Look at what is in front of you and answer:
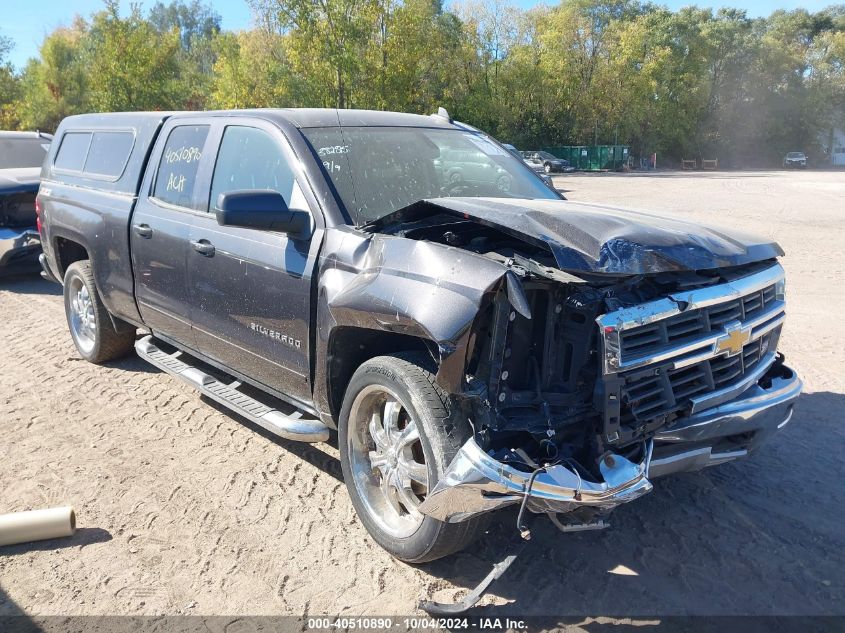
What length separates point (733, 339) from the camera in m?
3.16

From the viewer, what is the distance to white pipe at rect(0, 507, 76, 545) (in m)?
3.54

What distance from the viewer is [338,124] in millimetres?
4215

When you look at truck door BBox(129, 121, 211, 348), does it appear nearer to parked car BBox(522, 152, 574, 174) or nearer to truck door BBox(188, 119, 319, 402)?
truck door BBox(188, 119, 319, 402)

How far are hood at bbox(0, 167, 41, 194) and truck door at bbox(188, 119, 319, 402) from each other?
22.0 feet

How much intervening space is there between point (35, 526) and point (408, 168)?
2.75 metres

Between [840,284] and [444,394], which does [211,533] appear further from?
[840,284]

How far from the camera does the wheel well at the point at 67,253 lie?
21.1 feet

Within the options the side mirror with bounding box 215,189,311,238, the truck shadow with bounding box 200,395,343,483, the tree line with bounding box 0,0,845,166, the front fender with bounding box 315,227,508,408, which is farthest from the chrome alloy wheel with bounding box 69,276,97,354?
the tree line with bounding box 0,0,845,166

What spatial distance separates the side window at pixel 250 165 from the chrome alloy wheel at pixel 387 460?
1.28 m

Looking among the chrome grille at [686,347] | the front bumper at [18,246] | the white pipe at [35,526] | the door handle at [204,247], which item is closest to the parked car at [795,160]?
the front bumper at [18,246]

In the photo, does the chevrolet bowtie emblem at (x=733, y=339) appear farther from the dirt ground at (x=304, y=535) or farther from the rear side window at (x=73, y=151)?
the rear side window at (x=73, y=151)

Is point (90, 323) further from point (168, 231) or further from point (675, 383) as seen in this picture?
point (675, 383)

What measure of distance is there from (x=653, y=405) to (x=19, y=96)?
154 feet

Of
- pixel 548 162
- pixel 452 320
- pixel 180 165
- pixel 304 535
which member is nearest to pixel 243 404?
pixel 304 535
